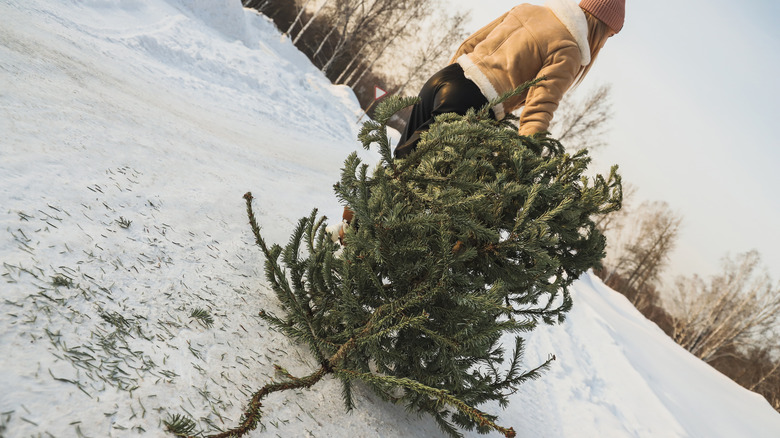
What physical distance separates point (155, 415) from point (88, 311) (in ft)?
1.36

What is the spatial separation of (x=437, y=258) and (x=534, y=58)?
4.98ft

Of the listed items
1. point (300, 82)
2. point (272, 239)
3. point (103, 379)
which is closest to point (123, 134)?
point (272, 239)

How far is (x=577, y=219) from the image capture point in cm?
150

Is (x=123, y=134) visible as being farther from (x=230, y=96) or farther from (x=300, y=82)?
(x=300, y=82)

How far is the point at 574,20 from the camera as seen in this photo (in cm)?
204

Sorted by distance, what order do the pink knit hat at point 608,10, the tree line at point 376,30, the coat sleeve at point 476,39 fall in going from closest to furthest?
the pink knit hat at point 608,10
the coat sleeve at point 476,39
the tree line at point 376,30

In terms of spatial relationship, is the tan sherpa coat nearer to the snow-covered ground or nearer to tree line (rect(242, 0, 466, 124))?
the snow-covered ground

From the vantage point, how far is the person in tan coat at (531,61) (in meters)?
1.98

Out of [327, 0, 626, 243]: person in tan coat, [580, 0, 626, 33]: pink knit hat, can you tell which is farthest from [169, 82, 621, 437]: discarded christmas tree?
[580, 0, 626, 33]: pink knit hat

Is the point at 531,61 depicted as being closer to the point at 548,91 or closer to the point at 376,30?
the point at 548,91

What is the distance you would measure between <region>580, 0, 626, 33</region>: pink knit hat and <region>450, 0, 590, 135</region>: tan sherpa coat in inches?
3.7

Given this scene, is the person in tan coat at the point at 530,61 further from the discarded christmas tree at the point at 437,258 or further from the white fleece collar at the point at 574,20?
the discarded christmas tree at the point at 437,258

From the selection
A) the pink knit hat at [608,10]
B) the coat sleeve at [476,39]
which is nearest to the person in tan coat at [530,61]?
the pink knit hat at [608,10]

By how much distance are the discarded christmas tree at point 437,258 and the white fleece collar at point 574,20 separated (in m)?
0.87
